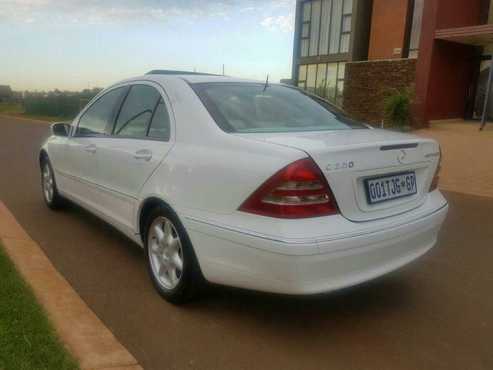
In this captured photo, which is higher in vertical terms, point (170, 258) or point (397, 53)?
point (397, 53)

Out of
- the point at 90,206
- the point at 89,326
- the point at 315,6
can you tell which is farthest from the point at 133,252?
the point at 315,6

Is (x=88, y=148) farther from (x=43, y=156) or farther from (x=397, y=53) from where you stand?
(x=397, y=53)

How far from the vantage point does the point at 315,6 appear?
27.4m

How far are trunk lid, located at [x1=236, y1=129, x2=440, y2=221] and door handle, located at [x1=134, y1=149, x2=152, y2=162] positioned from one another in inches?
32.8

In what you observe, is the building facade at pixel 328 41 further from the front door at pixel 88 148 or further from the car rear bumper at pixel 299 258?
the car rear bumper at pixel 299 258

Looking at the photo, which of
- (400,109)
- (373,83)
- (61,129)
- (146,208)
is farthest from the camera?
(373,83)

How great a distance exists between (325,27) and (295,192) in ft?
86.4

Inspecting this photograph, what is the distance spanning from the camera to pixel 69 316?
2824 millimetres

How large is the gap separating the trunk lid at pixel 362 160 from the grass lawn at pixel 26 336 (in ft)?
5.12

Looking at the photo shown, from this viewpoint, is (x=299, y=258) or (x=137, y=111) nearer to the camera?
(x=299, y=258)

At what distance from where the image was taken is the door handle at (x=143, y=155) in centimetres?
328

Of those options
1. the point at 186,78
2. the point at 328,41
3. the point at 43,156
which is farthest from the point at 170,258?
the point at 328,41

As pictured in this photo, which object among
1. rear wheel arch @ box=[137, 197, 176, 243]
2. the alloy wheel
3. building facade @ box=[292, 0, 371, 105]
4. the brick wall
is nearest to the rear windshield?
rear wheel arch @ box=[137, 197, 176, 243]

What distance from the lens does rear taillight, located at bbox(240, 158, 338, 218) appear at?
243cm
